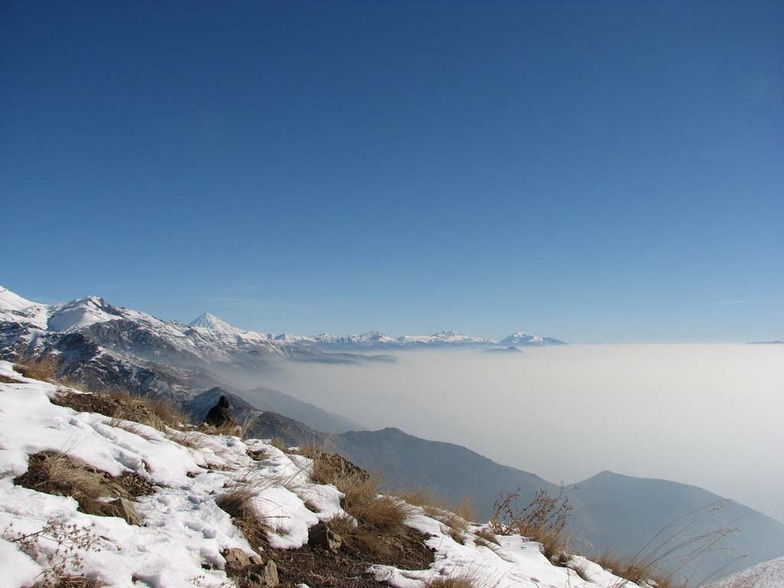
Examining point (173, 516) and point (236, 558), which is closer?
point (236, 558)

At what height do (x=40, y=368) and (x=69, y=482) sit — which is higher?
(x=40, y=368)

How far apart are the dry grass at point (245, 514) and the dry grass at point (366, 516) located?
3.35ft

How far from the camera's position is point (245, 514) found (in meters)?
4.54

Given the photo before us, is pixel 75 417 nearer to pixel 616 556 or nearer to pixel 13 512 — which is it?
pixel 13 512

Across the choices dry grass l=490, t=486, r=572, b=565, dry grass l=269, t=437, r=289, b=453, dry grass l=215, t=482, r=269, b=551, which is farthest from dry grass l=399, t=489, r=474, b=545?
dry grass l=215, t=482, r=269, b=551

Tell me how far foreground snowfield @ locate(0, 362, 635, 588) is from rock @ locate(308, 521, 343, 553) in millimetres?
97

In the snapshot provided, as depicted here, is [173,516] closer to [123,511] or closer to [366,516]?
[123,511]

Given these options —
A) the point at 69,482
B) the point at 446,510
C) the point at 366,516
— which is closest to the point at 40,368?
the point at 69,482

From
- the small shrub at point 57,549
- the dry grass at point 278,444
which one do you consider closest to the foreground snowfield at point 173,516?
the small shrub at point 57,549

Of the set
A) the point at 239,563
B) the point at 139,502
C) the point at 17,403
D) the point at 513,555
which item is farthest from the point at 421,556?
the point at 17,403

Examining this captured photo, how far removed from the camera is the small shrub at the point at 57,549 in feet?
8.32

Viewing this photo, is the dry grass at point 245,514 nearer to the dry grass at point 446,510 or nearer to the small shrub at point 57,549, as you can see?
the small shrub at point 57,549

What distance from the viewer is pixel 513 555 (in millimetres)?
6230

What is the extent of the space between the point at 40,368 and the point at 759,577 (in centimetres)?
1318
